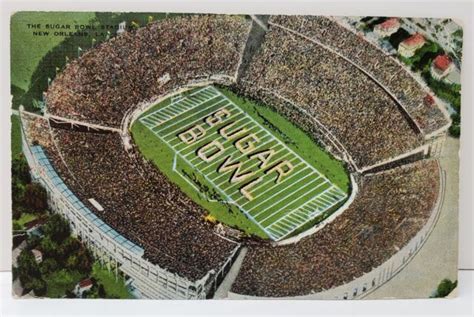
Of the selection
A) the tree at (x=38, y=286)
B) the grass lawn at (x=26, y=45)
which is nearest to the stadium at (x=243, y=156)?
the grass lawn at (x=26, y=45)

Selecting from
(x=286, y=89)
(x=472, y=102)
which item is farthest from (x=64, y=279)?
(x=472, y=102)

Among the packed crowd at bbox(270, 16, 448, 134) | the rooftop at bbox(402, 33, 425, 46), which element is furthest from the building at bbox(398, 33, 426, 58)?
the packed crowd at bbox(270, 16, 448, 134)

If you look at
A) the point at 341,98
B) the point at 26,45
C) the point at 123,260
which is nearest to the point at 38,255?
the point at 123,260

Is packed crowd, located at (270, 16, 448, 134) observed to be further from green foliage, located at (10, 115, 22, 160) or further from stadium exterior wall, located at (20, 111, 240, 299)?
green foliage, located at (10, 115, 22, 160)

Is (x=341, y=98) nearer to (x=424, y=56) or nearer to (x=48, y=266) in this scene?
(x=424, y=56)

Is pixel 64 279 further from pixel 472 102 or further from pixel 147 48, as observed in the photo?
pixel 472 102

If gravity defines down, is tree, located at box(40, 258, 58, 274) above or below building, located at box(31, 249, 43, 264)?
below
